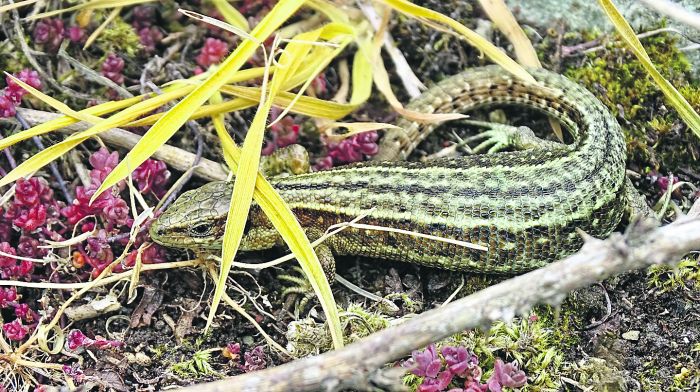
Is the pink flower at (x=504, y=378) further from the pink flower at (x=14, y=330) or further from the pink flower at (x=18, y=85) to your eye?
the pink flower at (x=18, y=85)

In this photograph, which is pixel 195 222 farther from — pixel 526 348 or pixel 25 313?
pixel 526 348

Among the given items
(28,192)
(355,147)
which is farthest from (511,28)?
(28,192)

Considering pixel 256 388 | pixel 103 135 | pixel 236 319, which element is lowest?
pixel 236 319

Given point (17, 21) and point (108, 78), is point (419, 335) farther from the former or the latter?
point (17, 21)

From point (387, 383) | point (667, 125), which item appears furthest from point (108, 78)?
point (667, 125)

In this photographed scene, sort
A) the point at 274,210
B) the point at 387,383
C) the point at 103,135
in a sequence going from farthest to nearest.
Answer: the point at 103,135
the point at 274,210
the point at 387,383
